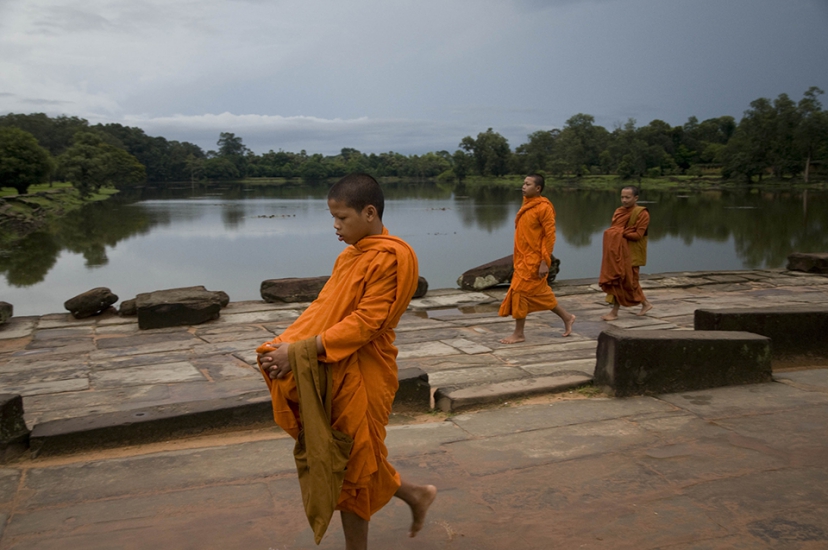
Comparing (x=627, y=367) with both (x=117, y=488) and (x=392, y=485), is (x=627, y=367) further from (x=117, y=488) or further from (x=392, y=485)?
(x=117, y=488)

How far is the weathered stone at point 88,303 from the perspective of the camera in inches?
310

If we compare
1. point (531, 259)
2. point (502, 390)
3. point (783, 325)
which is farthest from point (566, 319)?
point (502, 390)

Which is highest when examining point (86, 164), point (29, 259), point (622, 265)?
point (86, 164)

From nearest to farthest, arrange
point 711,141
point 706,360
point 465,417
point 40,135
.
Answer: point 465,417, point 706,360, point 40,135, point 711,141

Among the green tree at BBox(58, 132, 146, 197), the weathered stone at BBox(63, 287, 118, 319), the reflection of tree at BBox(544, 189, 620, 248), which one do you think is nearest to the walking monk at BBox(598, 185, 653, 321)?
the weathered stone at BBox(63, 287, 118, 319)

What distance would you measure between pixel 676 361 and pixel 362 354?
2.59 m

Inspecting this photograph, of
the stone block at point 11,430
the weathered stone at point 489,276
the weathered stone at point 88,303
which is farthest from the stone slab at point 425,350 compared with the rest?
the weathered stone at point 88,303

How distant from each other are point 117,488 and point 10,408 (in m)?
0.85

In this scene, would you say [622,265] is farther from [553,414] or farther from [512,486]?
[512,486]

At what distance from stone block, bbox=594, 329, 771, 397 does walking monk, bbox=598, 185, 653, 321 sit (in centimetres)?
322

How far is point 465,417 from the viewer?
380cm

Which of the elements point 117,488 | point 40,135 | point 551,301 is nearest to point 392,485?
point 117,488

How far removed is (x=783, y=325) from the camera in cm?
482

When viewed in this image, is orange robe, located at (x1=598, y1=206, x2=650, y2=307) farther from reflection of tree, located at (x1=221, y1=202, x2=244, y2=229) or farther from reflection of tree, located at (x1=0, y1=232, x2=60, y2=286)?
reflection of tree, located at (x1=221, y1=202, x2=244, y2=229)
